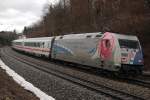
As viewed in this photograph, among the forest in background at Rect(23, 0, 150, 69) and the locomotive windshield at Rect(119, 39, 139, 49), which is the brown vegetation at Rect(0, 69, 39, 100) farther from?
the forest in background at Rect(23, 0, 150, 69)

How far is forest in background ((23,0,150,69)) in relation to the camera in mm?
32197

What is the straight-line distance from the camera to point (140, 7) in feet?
122

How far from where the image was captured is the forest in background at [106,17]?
32.2 meters

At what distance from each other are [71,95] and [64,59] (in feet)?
59.8

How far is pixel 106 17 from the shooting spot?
48.4 m

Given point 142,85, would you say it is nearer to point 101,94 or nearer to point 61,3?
point 101,94

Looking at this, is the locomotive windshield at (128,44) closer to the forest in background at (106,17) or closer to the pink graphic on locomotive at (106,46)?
the pink graphic on locomotive at (106,46)

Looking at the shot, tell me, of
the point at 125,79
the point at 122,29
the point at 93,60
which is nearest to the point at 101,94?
the point at 125,79

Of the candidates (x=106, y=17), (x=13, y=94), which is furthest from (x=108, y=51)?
(x=106, y=17)

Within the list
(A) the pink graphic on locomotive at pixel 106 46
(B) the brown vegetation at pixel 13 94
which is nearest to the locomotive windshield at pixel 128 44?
(A) the pink graphic on locomotive at pixel 106 46

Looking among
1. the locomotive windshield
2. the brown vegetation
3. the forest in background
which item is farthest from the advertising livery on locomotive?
the brown vegetation

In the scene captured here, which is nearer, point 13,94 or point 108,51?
point 13,94

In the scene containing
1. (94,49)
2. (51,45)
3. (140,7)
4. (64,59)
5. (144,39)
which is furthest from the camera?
(51,45)

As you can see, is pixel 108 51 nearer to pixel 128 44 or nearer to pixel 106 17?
pixel 128 44
